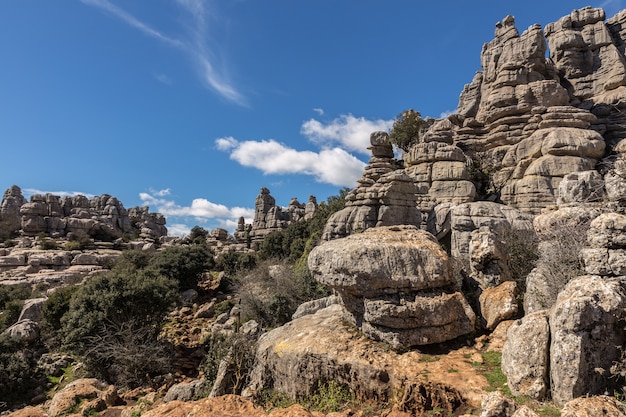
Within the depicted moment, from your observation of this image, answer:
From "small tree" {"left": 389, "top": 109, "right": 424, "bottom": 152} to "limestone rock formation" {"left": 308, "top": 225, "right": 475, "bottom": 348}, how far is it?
24.7 meters

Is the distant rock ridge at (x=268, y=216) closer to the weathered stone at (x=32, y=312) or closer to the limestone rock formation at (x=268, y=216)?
the limestone rock formation at (x=268, y=216)

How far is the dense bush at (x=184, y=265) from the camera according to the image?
75.6 feet

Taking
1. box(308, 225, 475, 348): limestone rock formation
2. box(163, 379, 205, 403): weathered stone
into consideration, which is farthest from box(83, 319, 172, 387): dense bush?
box(308, 225, 475, 348): limestone rock formation

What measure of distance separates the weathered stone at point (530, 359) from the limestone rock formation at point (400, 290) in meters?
1.81

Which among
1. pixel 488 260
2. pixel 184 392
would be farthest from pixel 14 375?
pixel 488 260

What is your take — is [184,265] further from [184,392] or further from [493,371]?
[493,371]

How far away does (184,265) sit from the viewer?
2381 cm

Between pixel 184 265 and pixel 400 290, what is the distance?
20137mm

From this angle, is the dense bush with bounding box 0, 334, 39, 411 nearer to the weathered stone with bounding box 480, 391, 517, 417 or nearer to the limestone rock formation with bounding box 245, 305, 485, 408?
the limestone rock formation with bounding box 245, 305, 485, 408

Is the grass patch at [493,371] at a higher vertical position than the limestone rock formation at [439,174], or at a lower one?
lower

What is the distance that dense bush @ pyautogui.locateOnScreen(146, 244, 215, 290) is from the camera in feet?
75.6

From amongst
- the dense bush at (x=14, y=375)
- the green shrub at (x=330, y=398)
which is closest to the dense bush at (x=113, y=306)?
the dense bush at (x=14, y=375)

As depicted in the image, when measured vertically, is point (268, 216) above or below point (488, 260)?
above

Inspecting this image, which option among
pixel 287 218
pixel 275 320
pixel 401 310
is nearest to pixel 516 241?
pixel 401 310
